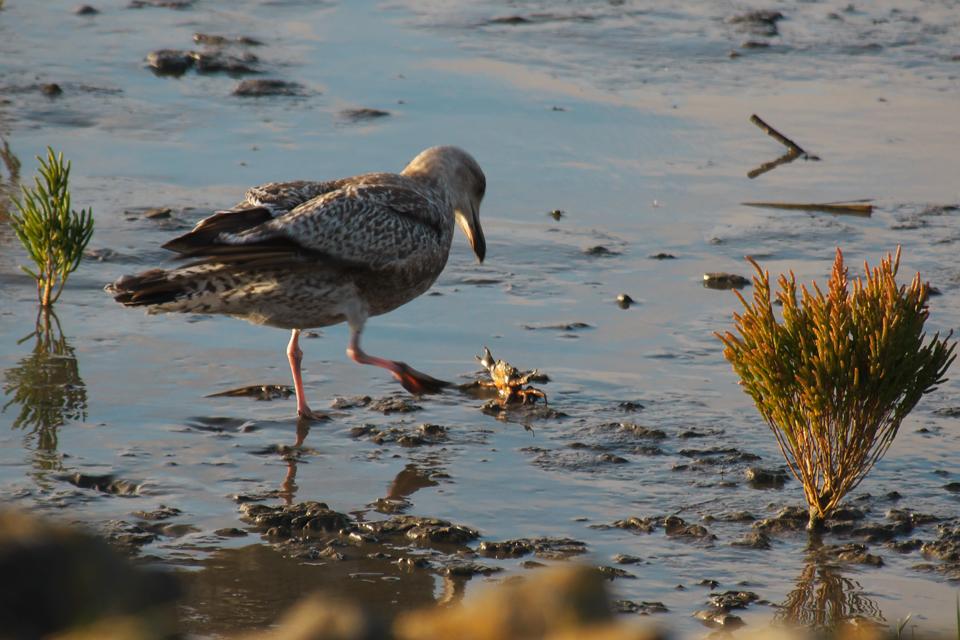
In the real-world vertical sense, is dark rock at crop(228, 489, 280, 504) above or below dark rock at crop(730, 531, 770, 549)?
below

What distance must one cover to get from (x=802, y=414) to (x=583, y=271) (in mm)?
4004

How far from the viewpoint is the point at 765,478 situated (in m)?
6.20

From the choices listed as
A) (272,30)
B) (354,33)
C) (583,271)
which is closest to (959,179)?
(583,271)

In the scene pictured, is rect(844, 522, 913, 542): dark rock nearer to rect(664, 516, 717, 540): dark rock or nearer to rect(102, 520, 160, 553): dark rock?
rect(664, 516, 717, 540): dark rock

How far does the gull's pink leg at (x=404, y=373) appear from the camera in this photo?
23.0 feet

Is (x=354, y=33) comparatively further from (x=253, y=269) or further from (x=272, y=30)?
(x=253, y=269)

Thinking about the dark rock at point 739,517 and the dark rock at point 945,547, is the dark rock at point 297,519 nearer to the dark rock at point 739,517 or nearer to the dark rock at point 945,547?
the dark rock at point 739,517

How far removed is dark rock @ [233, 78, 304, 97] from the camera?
1402cm

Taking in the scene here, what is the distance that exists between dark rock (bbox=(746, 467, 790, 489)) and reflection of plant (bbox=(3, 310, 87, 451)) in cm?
396

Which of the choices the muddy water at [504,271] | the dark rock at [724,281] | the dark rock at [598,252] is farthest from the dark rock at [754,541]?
the dark rock at [598,252]

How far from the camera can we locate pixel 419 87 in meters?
14.3

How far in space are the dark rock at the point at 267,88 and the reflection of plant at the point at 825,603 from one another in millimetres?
10491

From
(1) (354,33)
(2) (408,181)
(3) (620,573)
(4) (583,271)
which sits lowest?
(3) (620,573)

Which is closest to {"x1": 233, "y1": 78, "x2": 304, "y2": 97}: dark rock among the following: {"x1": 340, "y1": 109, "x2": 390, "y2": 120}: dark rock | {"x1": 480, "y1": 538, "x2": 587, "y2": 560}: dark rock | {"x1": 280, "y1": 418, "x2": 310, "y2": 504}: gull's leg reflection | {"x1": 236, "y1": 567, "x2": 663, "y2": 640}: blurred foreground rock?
{"x1": 340, "y1": 109, "x2": 390, "y2": 120}: dark rock
